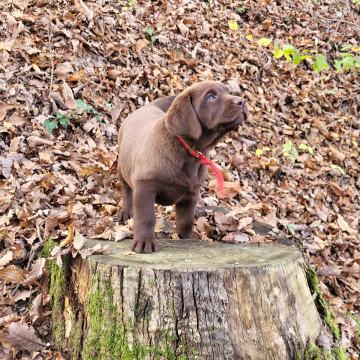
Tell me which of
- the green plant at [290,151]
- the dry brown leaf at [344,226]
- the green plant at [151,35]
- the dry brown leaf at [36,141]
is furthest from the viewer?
the green plant at [151,35]

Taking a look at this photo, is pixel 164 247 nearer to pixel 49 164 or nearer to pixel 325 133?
pixel 49 164

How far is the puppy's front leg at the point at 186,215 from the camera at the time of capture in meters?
4.05

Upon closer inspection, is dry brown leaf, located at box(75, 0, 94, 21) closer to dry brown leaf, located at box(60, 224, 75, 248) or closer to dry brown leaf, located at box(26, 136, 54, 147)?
dry brown leaf, located at box(26, 136, 54, 147)

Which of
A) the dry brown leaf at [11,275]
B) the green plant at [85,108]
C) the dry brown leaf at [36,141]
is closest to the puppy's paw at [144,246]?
the dry brown leaf at [11,275]

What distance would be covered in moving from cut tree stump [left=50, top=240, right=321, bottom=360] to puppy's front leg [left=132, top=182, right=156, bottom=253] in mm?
107

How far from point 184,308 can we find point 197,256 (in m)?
0.47

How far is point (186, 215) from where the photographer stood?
413 cm

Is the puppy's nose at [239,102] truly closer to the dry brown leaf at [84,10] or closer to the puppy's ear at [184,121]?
the puppy's ear at [184,121]

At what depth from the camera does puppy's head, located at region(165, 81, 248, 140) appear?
351 centimetres

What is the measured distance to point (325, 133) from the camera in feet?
28.8

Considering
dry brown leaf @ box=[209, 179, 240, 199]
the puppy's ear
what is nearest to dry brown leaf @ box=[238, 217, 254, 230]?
the puppy's ear

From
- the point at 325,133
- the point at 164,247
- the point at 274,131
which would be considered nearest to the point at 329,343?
the point at 164,247

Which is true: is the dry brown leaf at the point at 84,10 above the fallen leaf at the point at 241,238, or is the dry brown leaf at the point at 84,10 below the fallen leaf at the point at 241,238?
above

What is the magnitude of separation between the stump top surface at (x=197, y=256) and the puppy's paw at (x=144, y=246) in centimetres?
4
